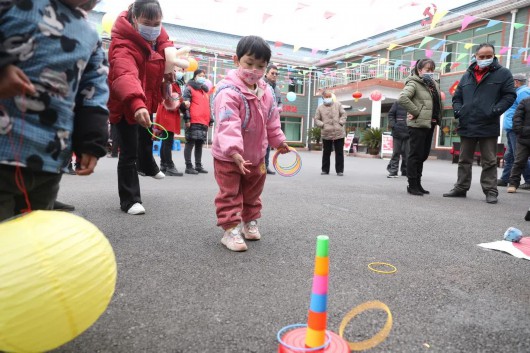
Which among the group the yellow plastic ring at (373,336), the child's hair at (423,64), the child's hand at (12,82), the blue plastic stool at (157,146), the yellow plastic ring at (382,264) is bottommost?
the yellow plastic ring at (382,264)

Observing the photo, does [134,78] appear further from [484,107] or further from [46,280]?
[484,107]

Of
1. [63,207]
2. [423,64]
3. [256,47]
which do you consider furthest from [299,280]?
[423,64]

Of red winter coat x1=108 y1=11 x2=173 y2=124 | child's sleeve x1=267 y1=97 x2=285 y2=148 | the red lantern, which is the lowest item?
child's sleeve x1=267 y1=97 x2=285 y2=148

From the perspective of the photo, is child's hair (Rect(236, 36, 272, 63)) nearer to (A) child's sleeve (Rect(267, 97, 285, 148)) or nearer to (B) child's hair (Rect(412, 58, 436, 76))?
(A) child's sleeve (Rect(267, 97, 285, 148))

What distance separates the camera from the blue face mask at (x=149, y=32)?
302 centimetres

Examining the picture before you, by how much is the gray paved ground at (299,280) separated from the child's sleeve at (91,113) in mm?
715

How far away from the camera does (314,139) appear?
24.7 meters

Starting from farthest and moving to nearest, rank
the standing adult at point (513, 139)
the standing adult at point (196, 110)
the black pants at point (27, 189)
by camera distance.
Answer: the standing adult at point (196, 110)
the standing adult at point (513, 139)
the black pants at point (27, 189)

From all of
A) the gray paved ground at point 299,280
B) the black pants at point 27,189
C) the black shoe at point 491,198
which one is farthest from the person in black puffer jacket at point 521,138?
the black pants at point 27,189

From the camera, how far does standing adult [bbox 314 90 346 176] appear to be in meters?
8.12

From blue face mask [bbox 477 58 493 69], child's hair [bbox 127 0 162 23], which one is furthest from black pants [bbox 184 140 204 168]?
blue face mask [bbox 477 58 493 69]

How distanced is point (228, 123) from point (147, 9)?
1190mm

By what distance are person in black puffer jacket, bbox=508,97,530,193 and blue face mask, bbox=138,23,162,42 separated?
5563 millimetres

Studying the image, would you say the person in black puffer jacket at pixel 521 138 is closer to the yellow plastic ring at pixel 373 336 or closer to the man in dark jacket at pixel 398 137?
the man in dark jacket at pixel 398 137
